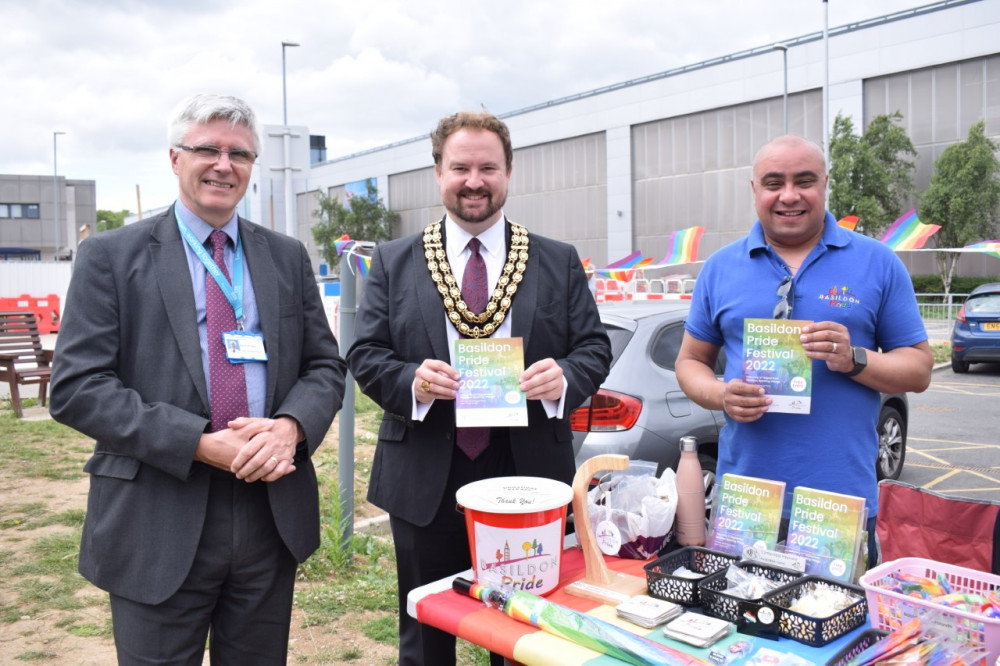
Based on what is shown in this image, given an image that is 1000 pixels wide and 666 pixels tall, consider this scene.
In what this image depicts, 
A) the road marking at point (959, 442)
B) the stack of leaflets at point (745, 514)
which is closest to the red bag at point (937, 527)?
the stack of leaflets at point (745, 514)

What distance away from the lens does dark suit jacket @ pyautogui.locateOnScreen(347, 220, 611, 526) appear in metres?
2.46

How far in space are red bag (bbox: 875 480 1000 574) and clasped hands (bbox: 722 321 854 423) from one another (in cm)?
35

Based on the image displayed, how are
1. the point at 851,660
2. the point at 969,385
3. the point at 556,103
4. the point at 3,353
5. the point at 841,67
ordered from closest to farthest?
the point at 851,660
the point at 3,353
the point at 969,385
the point at 841,67
the point at 556,103

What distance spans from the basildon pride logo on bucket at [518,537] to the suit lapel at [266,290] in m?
0.63

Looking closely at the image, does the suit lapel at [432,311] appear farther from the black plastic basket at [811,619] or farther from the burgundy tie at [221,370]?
the black plastic basket at [811,619]

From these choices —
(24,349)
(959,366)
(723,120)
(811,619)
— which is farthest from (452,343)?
(723,120)

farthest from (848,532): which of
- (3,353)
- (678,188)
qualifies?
(678,188)

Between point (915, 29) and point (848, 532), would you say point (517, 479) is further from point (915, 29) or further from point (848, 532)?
point (915, 29)

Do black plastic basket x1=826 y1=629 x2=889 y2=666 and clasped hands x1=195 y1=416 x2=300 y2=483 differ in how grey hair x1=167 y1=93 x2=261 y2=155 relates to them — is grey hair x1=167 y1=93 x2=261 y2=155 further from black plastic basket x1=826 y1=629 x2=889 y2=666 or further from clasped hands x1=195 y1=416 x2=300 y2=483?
black plastic basket x1=826 y1=629 x2=889 y2=666

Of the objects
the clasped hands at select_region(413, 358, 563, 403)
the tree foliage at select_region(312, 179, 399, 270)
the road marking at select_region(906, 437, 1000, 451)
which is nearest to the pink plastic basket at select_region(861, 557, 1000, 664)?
the clasped hands at select_region(413, 358, 563, 403)

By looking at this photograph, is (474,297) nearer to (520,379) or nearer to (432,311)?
(432,311)

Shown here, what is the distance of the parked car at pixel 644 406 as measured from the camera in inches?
183

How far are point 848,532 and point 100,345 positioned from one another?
1902mm

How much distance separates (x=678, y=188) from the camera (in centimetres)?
3700
